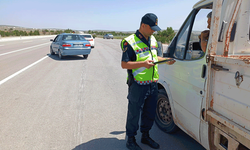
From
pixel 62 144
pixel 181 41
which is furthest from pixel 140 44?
pixel 62 144

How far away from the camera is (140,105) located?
116 inches

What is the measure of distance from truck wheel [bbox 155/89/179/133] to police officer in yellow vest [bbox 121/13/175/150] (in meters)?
0.41

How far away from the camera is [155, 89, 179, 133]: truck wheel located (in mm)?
3395

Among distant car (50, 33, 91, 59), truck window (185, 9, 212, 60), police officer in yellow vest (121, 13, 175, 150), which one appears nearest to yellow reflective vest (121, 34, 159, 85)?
police officer in yellow vest (121, 13, 175, 150)

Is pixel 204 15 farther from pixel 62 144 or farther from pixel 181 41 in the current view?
pixel 62 144

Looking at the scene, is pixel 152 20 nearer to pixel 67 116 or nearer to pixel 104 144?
pixel 104 144

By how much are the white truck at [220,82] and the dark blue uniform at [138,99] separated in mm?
420

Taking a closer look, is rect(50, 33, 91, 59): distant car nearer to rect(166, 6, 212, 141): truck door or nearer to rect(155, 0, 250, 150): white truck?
rect(166, 6, 212, 141): truck door

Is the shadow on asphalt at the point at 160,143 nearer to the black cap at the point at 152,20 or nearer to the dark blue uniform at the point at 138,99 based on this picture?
the dark blue uniform at the point at 138,99

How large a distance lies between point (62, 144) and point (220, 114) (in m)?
2.37

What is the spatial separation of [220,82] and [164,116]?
1.74 metres

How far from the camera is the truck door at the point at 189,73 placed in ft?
7.89

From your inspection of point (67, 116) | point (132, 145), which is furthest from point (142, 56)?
point (67, 116)

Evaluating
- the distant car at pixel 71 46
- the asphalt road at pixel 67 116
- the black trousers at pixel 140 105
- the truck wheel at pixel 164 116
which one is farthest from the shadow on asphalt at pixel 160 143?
the distant car at pixel 71 46
